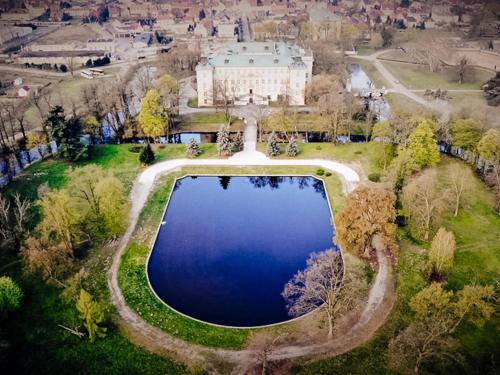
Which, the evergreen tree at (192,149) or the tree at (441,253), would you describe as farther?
A: the evergreen tree at (192,149)

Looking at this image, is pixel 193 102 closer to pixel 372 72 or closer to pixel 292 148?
pixel 292 148

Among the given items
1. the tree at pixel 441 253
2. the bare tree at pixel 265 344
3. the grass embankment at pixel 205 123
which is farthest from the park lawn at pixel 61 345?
the grass embankment at pixel 205 123

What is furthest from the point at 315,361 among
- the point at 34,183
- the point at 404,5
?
the point at 404,5

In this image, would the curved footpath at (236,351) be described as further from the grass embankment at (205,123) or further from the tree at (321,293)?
the grass embankment at (205,123)

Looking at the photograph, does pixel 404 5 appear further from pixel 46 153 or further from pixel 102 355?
pixel 102 355

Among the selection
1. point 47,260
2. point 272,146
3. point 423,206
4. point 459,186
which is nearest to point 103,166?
point 272,146
